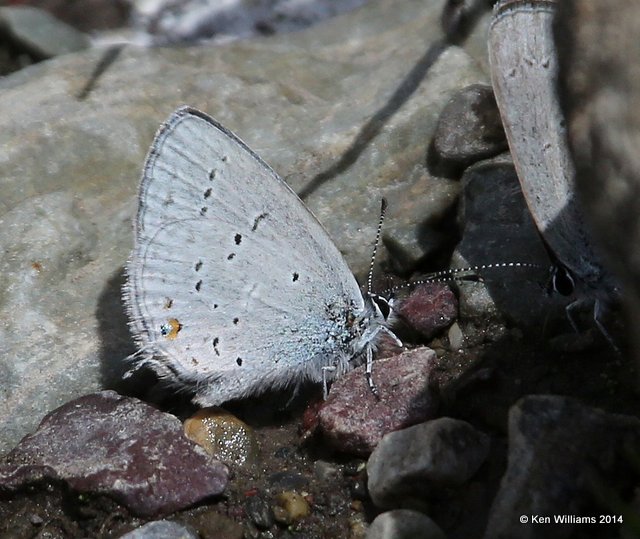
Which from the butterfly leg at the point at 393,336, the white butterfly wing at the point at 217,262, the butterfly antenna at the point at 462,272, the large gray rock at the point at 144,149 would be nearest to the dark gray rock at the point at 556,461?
the butterfly antenna at the point at 462,272

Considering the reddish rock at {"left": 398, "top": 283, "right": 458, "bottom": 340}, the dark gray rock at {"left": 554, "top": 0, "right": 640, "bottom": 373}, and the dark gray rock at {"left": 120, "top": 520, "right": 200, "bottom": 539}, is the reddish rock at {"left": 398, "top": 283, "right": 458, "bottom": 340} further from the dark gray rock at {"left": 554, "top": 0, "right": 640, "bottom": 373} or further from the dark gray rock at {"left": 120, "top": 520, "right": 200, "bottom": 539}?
the dark gray rock at {"left": 554, "top": 0, "right": 640, "bottom": 373}

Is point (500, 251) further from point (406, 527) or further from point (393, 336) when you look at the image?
point (406, 527)

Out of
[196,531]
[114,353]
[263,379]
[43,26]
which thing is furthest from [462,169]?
[43,26]

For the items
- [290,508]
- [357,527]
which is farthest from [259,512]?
[357,527]

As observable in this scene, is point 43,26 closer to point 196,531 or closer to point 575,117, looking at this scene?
point 196,531

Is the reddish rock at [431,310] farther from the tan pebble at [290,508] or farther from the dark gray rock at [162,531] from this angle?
the dark gray rock at [162,531]

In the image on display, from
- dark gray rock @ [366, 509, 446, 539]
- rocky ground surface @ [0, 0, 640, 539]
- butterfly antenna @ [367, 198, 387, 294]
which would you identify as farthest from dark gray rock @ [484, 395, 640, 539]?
butterfly antenna @ [367, 198, 387, 294]
